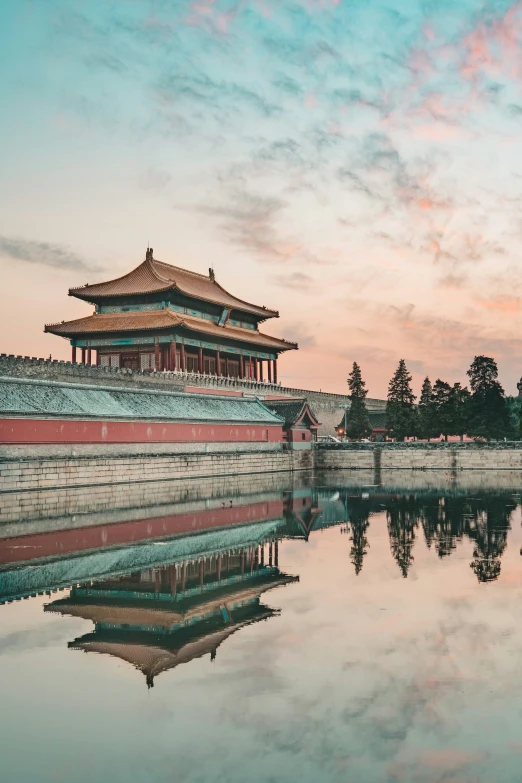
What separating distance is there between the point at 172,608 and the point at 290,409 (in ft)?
143

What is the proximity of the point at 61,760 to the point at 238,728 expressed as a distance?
186cm

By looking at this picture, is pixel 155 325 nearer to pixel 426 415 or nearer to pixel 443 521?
pixel 426 415

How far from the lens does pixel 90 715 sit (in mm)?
8367

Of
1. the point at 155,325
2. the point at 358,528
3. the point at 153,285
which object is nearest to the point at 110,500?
the point at 358,528

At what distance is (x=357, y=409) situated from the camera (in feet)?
250

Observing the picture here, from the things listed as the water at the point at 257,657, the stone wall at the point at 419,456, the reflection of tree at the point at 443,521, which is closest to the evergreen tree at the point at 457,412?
the stone wall at the point at 419,456

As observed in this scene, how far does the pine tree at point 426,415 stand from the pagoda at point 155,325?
17.6 metres

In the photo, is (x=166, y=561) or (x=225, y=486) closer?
(x=166, y=561)

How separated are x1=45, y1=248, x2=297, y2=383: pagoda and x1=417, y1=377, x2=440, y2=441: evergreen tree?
17.5 meters

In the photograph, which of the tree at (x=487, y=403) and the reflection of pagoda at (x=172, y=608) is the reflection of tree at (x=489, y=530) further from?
the tree at (x=487, y=403)

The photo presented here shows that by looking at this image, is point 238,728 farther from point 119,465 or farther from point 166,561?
point 119,465

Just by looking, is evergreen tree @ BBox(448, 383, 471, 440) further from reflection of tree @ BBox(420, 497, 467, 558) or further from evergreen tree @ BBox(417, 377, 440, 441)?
reflection of tree @ BBox(420, 497, 467, 558)

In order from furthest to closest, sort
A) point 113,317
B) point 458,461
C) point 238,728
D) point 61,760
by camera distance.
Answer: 1. point 113,317
2. point 458,461
3. point 238,728
4. point 61,760

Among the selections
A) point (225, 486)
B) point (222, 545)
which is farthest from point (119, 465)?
point (222, 545)
